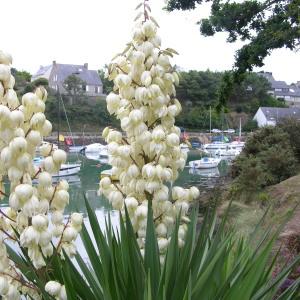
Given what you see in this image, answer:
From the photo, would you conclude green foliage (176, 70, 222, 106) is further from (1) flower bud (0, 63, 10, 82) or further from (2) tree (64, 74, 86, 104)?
(1) flower bud (0, 63, 10, 82)

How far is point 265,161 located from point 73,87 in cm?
4565

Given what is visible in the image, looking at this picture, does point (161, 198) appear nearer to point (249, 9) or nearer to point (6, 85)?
point (6, 85)

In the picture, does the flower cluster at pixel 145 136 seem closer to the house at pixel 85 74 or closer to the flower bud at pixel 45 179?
the flower bud at pixel 45 179

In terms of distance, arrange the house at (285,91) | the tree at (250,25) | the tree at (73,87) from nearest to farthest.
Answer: the tree at (250,25), the tree at (73,87), the house at (285,91)

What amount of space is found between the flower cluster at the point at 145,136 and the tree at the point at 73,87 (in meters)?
54.3

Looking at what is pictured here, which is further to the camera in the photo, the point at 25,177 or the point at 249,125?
the point at 249,125

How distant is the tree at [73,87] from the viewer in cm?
5553

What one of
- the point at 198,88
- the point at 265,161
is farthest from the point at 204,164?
the point at 198,88

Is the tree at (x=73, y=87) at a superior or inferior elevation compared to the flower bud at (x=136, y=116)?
superior

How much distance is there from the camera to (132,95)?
1.98 meters

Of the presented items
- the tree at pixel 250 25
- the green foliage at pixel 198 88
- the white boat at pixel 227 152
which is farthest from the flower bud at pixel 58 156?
the green foliage at pixel 198 88

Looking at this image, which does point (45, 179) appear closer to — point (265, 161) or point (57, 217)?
point (57, 217)

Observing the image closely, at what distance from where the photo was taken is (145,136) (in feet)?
6.33

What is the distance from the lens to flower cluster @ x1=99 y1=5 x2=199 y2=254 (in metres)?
1.93
